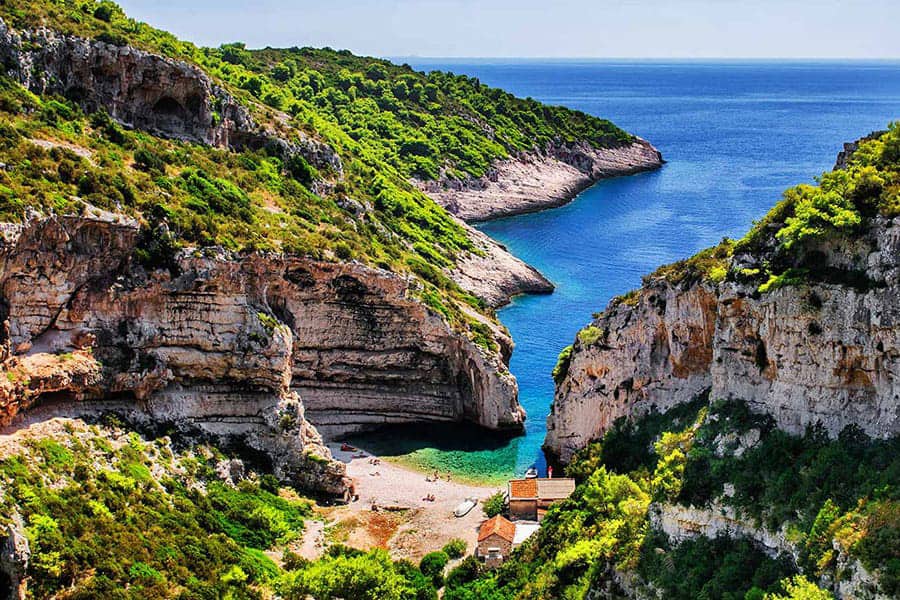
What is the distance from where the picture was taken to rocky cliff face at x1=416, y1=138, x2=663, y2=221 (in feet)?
385

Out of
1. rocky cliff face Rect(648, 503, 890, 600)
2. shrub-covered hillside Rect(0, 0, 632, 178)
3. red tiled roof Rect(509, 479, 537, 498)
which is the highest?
shrub-covered hillside Rect(0, 0, 632, 178)

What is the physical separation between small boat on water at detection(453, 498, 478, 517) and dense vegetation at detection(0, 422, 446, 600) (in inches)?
235

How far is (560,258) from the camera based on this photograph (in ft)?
321

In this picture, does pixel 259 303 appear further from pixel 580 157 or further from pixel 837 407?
pixel 580 157

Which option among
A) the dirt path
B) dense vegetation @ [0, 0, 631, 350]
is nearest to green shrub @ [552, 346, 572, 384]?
the dirt path

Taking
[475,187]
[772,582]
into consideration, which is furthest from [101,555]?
[475,187]

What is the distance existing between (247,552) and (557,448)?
17.7 meters

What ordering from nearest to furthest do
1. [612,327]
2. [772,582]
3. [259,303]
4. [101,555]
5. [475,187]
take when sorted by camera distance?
[772,582]
[101,555]
[612,327]
[259,303]
[475,187]

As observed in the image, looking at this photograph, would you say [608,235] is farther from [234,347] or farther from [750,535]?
[750,535]

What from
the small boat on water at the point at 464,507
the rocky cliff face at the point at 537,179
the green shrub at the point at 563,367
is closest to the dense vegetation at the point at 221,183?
the rocky cliff face at the point at 537,179

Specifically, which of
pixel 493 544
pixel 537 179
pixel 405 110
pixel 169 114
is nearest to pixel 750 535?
pixel 493 544

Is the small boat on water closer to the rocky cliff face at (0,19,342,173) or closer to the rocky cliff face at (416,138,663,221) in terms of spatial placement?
the rocky cliff face at (0,19,342,173)

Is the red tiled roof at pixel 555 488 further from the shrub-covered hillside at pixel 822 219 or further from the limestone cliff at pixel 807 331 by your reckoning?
the shrub-covered hillside at pixel 822 219

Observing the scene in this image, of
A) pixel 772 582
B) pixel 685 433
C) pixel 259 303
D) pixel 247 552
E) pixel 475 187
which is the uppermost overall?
pixel 475 187
